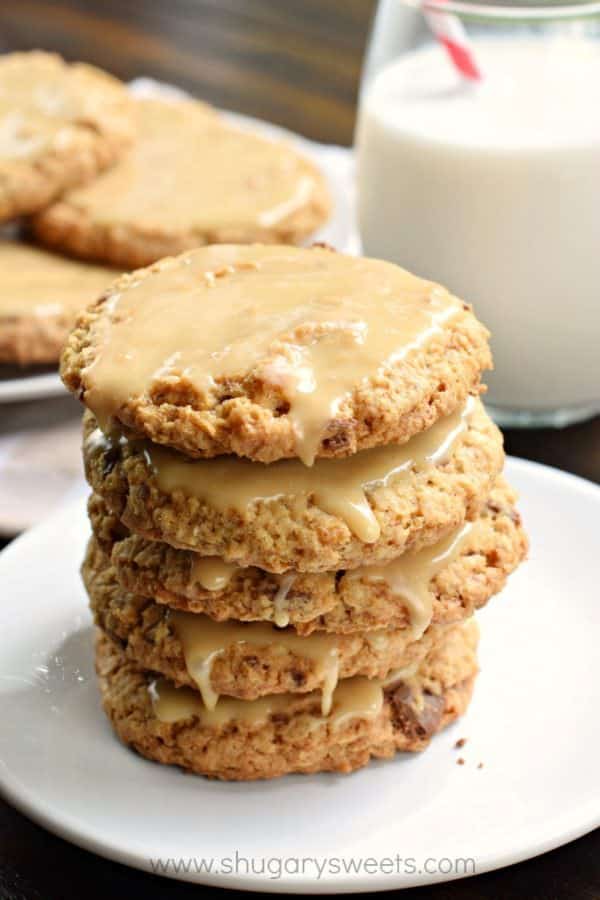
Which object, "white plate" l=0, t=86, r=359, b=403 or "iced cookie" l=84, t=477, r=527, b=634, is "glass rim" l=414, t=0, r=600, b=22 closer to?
"white plate" l=0, t=86, r=359, b=403

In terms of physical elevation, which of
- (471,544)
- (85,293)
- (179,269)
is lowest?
(85,293)

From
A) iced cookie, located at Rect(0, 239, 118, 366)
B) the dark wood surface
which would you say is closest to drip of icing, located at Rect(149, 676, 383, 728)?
the dark wood surface

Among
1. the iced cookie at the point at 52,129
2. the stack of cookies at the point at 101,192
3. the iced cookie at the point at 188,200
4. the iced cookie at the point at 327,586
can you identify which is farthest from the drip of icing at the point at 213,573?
the iced cookie at the point at 52,129

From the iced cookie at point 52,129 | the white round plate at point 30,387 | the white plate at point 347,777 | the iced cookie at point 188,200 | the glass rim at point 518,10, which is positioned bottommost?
the white round plate at point 30,387

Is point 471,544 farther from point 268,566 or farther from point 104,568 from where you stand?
point 104,568

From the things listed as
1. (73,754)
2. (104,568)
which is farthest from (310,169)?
(73,754)

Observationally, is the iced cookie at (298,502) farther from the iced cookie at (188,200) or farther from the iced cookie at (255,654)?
the iced cookie at (188,200)
